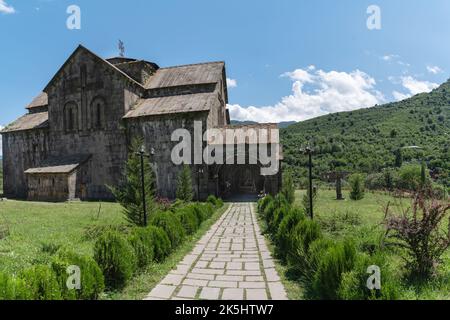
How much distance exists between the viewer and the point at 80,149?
23406mm

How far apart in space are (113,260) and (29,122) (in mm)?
27474

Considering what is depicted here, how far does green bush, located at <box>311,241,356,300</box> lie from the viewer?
4275mm

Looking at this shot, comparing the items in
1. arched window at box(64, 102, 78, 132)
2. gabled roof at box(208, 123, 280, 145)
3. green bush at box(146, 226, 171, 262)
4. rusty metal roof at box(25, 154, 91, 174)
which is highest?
arched window at box(64, 102, 78, 132)

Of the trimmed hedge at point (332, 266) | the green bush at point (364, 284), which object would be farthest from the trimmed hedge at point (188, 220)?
the green bush at point (364, 284)

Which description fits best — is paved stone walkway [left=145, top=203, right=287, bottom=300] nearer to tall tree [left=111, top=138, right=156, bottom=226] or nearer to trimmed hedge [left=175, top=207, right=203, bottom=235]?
trimmed hedge [left=175, top=207, right=203, bottom=235]

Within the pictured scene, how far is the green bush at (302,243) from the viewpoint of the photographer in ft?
19.4

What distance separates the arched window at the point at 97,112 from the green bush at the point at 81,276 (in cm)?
1977

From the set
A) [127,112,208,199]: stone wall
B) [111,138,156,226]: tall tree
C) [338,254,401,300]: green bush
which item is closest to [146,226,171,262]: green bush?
[111,138,156,226]: tall tree

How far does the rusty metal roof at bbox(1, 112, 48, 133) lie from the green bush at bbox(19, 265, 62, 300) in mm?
A: 24663

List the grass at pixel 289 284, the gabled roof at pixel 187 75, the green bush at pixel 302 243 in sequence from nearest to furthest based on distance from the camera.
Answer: the grass at pixel 289 284 → the green bush at pixel 302 243 → the gabled roof at pixel 187 75

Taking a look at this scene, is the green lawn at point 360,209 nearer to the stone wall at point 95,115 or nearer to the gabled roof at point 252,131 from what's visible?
the gabled roof at point 252,131
